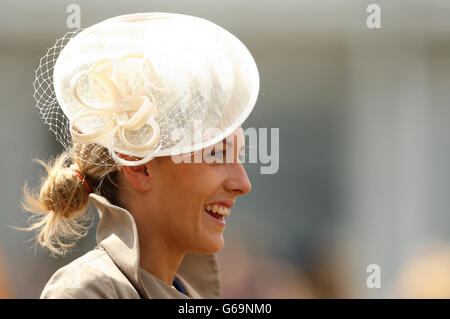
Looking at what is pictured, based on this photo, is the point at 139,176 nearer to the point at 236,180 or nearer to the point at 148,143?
the point at 148,143

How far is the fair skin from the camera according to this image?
5.46ft

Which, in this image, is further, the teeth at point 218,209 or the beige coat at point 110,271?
the teeth at point 218,209

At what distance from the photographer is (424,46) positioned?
15.5 feet

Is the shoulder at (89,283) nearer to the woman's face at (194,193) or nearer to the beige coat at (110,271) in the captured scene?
the beige coat at (110,271)

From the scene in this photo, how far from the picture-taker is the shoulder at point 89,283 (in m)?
1.47

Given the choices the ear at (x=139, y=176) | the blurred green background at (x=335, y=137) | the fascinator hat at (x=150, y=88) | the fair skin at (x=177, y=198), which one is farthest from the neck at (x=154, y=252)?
the blurred green background at (x=335, y=137)

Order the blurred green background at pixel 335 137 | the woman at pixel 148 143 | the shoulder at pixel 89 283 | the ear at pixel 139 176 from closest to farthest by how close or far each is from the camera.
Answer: the shoulder at pixel 89 283 → the woman at pixel 148 143 → the ear at pixel 139 176 → the blurred green background at pixel 335 137

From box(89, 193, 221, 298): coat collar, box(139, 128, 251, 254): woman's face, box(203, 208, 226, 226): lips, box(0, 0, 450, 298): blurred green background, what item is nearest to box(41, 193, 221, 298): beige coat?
box(89, 193, 221, 298): coat collar

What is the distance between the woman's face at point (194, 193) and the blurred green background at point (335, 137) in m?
2.64

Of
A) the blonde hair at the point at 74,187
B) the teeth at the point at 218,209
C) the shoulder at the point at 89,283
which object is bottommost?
the shoulder at the point at 89,283

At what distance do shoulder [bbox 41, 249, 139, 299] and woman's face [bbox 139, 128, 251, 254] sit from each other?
0.66 feet

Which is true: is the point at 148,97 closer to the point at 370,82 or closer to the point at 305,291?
the point at 305,291

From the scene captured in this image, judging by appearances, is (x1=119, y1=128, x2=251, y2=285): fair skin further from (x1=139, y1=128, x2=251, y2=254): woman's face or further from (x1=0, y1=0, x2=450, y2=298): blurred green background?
(x1=0, y1=0, x2=450, y2=298): blurred green background
